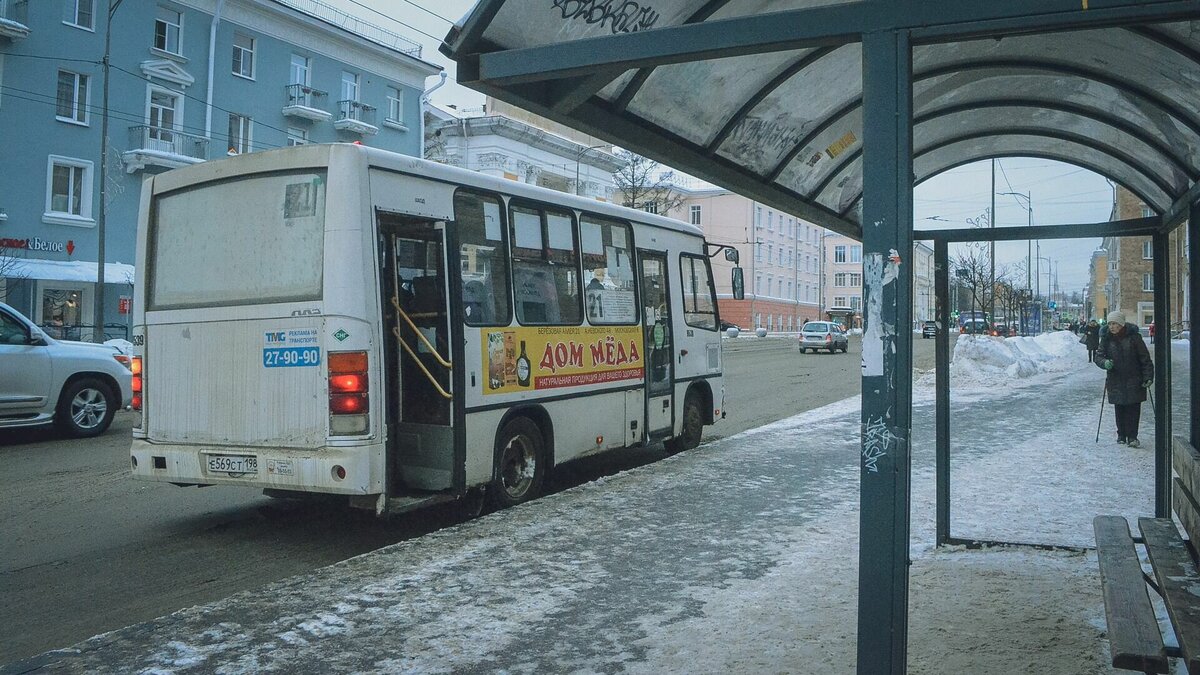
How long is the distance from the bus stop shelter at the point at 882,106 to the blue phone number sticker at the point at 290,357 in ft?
9.27

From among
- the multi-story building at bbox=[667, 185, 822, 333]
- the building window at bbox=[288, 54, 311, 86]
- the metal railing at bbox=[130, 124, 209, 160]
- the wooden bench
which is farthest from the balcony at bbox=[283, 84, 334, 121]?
the multi-story building at bbox=[667, 185, 822, 333]

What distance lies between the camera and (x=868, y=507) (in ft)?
10.6

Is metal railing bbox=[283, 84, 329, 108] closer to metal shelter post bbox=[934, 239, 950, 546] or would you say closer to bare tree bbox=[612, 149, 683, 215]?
bare tree bbox=[612, 149, 683, 215]

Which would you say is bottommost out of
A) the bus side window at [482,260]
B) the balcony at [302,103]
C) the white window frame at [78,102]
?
the bus side window at [482,260]

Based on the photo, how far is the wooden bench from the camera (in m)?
2.99

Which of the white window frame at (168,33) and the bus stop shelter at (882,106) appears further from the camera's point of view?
the white window frame at (168,33)

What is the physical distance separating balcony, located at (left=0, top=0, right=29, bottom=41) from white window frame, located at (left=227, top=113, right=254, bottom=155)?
7.48 meters

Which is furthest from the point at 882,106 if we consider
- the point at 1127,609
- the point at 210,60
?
the point at 210,60

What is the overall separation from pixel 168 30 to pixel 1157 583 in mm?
36400

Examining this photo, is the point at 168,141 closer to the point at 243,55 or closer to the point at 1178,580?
the point at 243,55

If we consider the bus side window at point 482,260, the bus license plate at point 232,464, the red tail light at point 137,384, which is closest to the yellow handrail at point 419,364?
the bus side window at point 482,260

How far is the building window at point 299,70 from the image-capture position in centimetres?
3797

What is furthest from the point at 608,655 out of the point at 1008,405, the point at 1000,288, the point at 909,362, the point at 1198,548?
the point at 1000,288

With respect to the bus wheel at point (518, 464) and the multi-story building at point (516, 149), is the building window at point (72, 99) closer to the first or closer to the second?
the multi-story building at point (516, 149)
